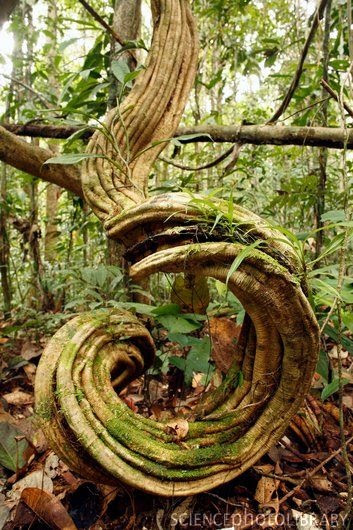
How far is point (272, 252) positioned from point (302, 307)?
4.6 inches

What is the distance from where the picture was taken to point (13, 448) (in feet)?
3.87

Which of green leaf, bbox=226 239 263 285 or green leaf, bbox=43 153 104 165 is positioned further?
green leaf, bbox=43 153 104 165

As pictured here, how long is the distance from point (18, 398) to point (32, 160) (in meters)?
0.98

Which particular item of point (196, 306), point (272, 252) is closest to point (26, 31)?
point (196, 306)

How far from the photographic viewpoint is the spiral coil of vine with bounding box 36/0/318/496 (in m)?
0.74

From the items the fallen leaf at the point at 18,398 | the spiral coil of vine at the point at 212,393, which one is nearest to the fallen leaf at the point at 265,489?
the spiral coil of vine at the point at 212,393

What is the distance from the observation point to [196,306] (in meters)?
1.23

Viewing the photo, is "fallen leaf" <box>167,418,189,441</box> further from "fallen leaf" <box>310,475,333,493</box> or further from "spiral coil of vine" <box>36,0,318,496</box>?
"fallen leaf" <box>310,475,333,493</box>

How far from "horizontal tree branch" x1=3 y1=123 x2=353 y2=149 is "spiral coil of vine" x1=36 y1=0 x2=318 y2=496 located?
2.27 feet

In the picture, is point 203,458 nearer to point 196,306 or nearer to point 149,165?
point 196,306

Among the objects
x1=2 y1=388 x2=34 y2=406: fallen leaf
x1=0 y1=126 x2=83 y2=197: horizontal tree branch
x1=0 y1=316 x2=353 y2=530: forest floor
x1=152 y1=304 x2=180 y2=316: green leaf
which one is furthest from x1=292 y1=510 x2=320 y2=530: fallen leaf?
x1=0 y1=126 x2=83 y2=197: horizontal tree branch

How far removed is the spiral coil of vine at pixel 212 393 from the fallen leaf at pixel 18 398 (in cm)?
79

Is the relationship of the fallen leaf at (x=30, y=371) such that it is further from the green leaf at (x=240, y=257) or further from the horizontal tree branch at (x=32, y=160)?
the green leaf at (x=240, y=257)

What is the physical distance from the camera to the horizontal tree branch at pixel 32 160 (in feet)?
4.97
